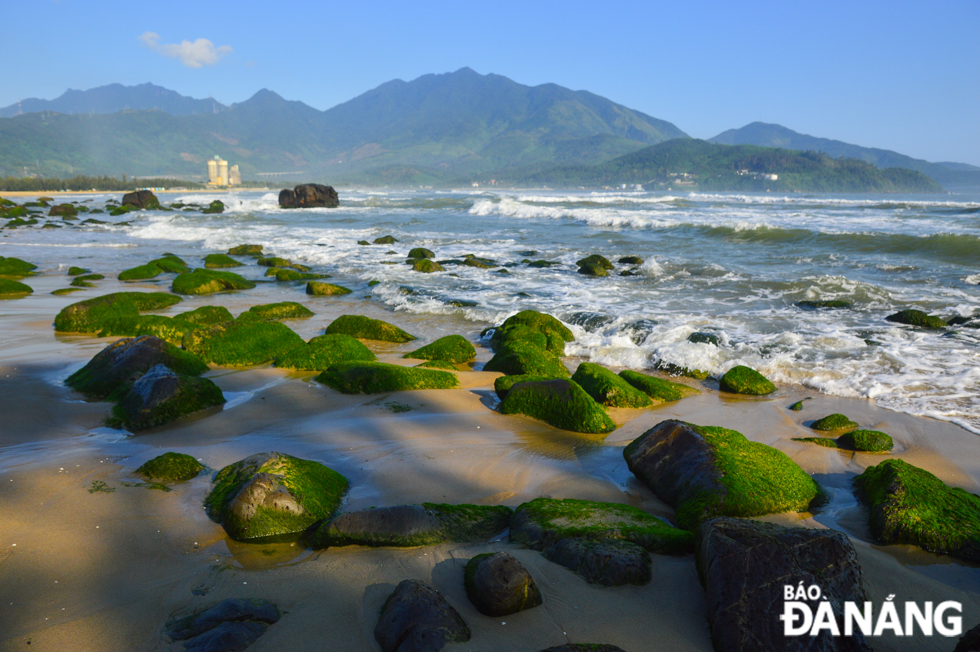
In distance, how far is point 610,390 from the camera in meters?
5.20

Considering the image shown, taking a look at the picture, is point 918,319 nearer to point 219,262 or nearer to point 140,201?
point 219,262

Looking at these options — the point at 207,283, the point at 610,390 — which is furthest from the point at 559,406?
the point at 207,283

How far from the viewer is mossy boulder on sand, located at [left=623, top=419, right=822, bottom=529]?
3146 millimetres

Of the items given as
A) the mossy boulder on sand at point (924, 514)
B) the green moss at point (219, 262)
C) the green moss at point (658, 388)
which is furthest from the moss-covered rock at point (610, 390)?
the green moss at point (219, 262)

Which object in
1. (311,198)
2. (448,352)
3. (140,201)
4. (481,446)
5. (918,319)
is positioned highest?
(311,198)

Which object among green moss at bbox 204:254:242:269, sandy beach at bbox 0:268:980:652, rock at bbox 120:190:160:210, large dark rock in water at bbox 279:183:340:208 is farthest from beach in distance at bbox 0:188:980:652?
large dark rock in water at bbox 279:183:340:208

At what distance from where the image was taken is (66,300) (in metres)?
9.59

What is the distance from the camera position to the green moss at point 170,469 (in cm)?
326

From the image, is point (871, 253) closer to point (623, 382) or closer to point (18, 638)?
point (623, 382)

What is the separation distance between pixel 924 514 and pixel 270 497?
3536 millimetres

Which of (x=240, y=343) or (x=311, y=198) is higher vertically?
(x=311, y=198)

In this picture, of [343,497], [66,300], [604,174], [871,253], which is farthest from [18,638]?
[604,174]

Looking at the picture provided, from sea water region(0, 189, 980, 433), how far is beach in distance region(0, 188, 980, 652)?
86mm

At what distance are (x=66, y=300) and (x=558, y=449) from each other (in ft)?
31.9
